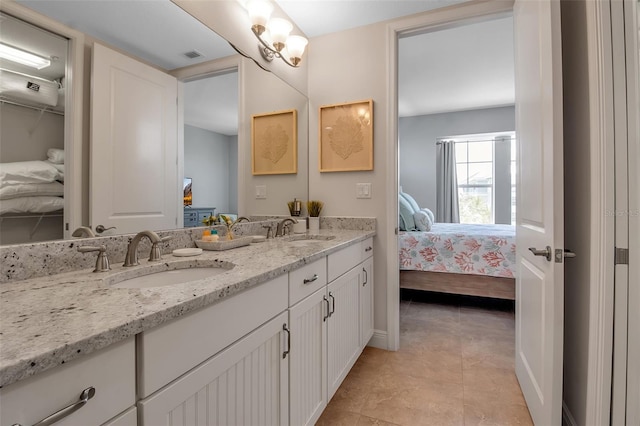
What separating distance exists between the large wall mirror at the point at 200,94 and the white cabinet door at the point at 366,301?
0.73 meters

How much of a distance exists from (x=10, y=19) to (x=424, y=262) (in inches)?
125

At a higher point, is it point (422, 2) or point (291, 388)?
point (422, 2)

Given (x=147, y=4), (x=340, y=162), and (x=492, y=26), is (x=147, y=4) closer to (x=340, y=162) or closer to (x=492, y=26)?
(x=340, y=162)

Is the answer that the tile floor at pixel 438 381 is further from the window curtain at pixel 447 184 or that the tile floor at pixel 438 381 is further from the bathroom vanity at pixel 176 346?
the window curtain at pixel 447 184

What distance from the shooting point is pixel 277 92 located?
7.33 ft

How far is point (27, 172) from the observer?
35.5 inches

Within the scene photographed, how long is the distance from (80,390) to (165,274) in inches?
25.4

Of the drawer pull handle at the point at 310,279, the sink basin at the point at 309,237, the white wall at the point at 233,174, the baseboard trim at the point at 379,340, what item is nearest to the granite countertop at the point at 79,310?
→ the drawer pull handle at the point at 310,279

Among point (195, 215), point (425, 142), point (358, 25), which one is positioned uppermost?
point (358, 25)

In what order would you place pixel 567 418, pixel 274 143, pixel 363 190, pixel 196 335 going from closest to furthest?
pixel 196 335 < pixel 567 418 < pixel 274 143 < pixel 363 190

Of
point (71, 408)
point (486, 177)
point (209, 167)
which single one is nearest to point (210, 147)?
point (209, 167)

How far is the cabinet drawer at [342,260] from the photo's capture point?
5.12 feet

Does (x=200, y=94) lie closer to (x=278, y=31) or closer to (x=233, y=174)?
(x=233, y=174)

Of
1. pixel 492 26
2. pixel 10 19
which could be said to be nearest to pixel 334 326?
pixel 10 19
